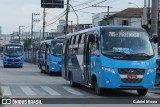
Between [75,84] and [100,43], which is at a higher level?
[100,43]

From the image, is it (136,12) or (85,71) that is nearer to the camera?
(85,71)

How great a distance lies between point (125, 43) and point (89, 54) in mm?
2137

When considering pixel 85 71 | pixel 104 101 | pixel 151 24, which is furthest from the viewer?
pixel 151 24

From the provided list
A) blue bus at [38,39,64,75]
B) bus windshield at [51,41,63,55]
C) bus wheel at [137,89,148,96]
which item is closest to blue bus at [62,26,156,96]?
bus wheel at [137,89,148,96]

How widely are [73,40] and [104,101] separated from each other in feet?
25.4

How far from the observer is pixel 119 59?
17.8m

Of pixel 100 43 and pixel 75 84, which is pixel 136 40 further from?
pixel 75 84

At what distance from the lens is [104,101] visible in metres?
16.6

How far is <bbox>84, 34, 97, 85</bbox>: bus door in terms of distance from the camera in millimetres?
19188

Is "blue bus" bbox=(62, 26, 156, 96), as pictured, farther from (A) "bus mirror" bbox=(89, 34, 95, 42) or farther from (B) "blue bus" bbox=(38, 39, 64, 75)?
(B) "blue bus" bbox=(38, 39, 64, 75)

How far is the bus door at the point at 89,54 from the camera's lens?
1919 cm

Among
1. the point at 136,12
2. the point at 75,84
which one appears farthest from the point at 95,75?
the point at 136,12

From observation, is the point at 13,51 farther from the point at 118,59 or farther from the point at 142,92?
the point at 118,59

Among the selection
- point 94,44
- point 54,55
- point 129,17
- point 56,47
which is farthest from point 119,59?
point 129,17
